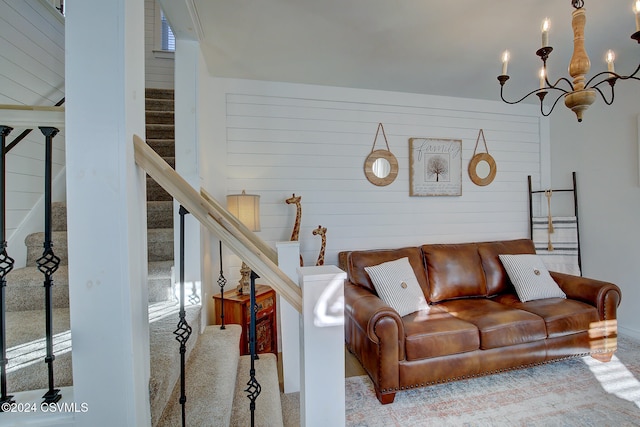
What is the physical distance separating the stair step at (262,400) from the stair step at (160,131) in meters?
2.34

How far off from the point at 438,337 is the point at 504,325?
59 centimetres

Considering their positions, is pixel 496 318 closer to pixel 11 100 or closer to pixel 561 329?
pixel 561 329

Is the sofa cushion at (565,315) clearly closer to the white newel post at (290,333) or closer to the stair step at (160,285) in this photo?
the white newel post at (290,333)

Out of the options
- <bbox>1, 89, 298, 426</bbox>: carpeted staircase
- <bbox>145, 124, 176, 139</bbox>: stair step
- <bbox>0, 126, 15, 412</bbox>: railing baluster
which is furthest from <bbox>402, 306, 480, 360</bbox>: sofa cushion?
<bbox>145, 124, 176, 139</bbox>: stair step

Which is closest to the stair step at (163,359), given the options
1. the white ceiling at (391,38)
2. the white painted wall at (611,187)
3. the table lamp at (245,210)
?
the table lamp at (245,210)

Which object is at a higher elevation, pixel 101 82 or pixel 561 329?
pixel 101 82

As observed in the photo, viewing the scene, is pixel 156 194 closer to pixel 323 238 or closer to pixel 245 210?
pixel 245 210

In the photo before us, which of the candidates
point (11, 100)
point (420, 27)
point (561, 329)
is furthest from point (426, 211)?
point (11, 100)

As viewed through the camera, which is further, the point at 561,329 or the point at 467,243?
the point at 467,243

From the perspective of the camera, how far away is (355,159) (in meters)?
3.18

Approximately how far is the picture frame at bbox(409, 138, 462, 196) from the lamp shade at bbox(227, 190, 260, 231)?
1847 mm

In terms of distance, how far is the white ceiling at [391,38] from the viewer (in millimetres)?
1890

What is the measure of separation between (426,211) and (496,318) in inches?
55.0

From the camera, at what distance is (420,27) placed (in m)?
2.10
